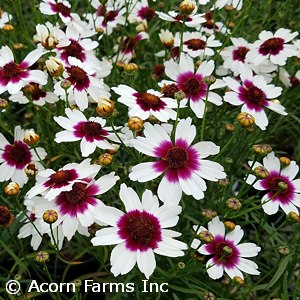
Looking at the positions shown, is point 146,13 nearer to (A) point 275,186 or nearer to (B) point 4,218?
(A) point 275,186

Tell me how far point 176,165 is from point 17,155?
0.51 metres

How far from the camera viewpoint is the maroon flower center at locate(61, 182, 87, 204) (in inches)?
40.9

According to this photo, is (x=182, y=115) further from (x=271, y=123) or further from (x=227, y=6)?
(x=271, y=123)

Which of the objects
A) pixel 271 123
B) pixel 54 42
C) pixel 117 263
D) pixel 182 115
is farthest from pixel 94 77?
pixel 271 123

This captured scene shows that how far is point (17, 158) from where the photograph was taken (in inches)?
52.7

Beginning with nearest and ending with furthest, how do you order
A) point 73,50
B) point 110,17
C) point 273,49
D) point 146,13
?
1. point 73,50
2. point 273,49
3. point 110,17
4. point 146,13

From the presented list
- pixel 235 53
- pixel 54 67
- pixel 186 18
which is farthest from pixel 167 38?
pixel 54 67

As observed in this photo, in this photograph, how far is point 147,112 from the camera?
1.16 m

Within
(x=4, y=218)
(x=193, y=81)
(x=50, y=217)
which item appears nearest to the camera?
(x=50, y=217)

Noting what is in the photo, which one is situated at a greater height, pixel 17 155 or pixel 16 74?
pixel 16 74

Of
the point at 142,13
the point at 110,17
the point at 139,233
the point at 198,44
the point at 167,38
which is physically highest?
the point at 142,13

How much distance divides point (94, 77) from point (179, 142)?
41cm

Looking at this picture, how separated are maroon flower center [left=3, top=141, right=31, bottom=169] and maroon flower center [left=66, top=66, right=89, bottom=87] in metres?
0.23

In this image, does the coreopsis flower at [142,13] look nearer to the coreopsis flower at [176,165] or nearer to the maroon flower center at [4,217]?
the coreopsis flower at [176,165]
